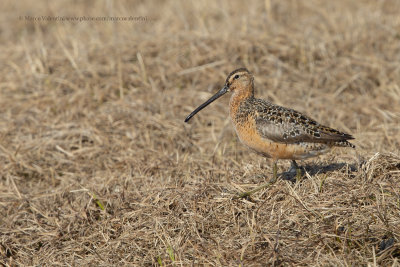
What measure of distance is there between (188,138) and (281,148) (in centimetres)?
227

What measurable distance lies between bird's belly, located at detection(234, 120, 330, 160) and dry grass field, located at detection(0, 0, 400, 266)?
249 millimetres

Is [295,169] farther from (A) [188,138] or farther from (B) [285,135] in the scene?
(A) [188,138]

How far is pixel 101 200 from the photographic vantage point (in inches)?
233

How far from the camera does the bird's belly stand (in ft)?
18.0

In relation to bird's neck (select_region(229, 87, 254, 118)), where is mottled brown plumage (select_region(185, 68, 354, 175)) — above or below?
below

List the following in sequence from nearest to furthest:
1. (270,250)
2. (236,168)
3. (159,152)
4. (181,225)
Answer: (270,250) → (181,225) → (236,168) → (159,152)

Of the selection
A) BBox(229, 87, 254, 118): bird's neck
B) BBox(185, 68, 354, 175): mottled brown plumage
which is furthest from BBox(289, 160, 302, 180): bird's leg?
BBox(229, 87, 254, 118): bird's neck

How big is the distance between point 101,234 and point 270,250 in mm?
1718

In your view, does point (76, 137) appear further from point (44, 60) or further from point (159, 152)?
point (44, 60)

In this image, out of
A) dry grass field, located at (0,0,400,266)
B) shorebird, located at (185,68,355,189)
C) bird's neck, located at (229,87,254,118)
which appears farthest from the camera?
bird's neck, located at (229,87,254,118)

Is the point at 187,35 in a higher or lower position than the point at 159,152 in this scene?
higher

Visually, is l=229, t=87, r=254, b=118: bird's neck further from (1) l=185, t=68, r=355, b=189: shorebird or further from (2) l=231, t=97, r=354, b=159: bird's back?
(2) l=231, t=97, r=354, b=159: bird's back

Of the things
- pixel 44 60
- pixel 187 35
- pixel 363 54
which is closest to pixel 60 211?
pixel 44 60

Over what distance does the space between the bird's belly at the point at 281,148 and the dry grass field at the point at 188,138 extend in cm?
25
